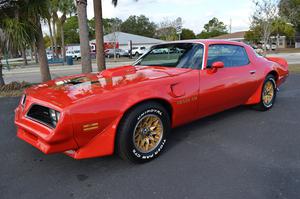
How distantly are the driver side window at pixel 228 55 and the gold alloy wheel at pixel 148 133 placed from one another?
49.5 inches

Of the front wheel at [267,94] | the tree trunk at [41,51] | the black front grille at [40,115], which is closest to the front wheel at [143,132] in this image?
the black front grille at [40,115]

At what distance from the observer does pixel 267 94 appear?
496 centimetres

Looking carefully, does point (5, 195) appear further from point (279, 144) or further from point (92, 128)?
point (279, 144)

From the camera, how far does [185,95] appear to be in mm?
3281

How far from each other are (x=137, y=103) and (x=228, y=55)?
2.15 metres

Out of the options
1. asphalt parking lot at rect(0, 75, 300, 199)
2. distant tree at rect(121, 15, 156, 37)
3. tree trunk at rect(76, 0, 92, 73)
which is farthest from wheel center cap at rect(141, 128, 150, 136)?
distant tree at rect(121, 15, 156, 37)

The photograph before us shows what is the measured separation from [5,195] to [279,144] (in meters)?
3.29

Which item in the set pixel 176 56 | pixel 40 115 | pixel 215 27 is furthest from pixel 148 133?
pixel 215 27

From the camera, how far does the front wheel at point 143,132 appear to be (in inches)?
109

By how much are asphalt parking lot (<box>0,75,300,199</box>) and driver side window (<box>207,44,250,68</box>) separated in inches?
42.1

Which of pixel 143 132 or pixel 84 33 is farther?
pixel 84 33

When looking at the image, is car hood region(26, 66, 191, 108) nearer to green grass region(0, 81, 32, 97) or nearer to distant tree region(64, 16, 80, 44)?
green grass region(0, 81, 32, 97)

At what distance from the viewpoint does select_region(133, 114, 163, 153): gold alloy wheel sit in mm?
2947

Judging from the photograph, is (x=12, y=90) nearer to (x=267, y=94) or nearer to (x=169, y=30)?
(x=267, y=94)
